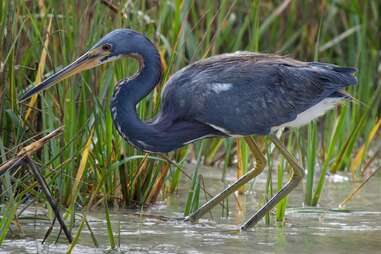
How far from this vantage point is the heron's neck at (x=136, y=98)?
5418 mm

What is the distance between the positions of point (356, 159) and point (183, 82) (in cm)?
195

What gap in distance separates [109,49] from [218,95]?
0.72 metres

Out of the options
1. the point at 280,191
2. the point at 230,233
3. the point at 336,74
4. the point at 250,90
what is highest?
the point at 336,74

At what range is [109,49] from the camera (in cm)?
543

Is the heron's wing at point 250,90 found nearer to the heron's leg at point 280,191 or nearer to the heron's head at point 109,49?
the heron's leg at point 280,191

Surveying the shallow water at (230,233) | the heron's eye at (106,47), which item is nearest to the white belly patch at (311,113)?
the shallow water at (230,233)

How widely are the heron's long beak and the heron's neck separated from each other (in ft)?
0.66

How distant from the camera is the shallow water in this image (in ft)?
16.1

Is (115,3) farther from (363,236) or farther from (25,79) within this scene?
(363,236)

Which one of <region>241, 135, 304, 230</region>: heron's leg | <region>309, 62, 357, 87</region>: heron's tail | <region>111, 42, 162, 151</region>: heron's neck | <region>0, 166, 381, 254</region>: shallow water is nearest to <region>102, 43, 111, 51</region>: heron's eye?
<region>111, 42, 162, 151</region>: heron's neck

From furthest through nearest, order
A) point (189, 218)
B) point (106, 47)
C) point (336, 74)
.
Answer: point (336, 74), point (189, 218), point (106, 47)

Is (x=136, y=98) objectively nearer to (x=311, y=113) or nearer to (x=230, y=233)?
(x=230, y=233)

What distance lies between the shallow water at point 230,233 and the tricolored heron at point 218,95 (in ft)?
0.57

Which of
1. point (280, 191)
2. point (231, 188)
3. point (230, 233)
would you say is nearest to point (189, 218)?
point (230, 233)
